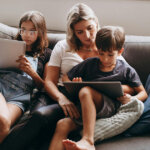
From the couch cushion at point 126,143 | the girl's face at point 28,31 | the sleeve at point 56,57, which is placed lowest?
the couch cushion at point 126,143

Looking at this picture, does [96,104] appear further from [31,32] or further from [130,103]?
[31,32]

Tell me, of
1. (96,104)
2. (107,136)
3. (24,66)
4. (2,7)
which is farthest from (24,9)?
(107,136)

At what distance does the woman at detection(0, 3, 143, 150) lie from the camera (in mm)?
1212

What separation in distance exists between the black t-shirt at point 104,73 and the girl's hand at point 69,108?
170mm

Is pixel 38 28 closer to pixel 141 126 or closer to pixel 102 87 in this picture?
pixel 102 87

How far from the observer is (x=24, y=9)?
2.11m

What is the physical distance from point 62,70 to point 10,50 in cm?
37

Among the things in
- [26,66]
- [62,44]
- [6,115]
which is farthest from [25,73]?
[6,115]

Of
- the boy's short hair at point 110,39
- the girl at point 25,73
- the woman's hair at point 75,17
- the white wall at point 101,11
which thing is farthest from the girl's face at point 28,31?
the boy's short hair at point 110,39

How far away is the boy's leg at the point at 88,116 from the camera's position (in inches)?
43.5

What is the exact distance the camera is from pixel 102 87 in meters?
1.23

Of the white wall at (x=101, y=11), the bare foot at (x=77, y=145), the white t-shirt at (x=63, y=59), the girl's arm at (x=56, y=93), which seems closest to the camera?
the bare foot at (x=77, y=145)

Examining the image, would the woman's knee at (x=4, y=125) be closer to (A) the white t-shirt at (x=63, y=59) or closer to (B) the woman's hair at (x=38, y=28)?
(A) the white t-shirt at (x=63, y=59)

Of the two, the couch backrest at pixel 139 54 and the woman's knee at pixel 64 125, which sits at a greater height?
the couch backrest at pixel 139 54
